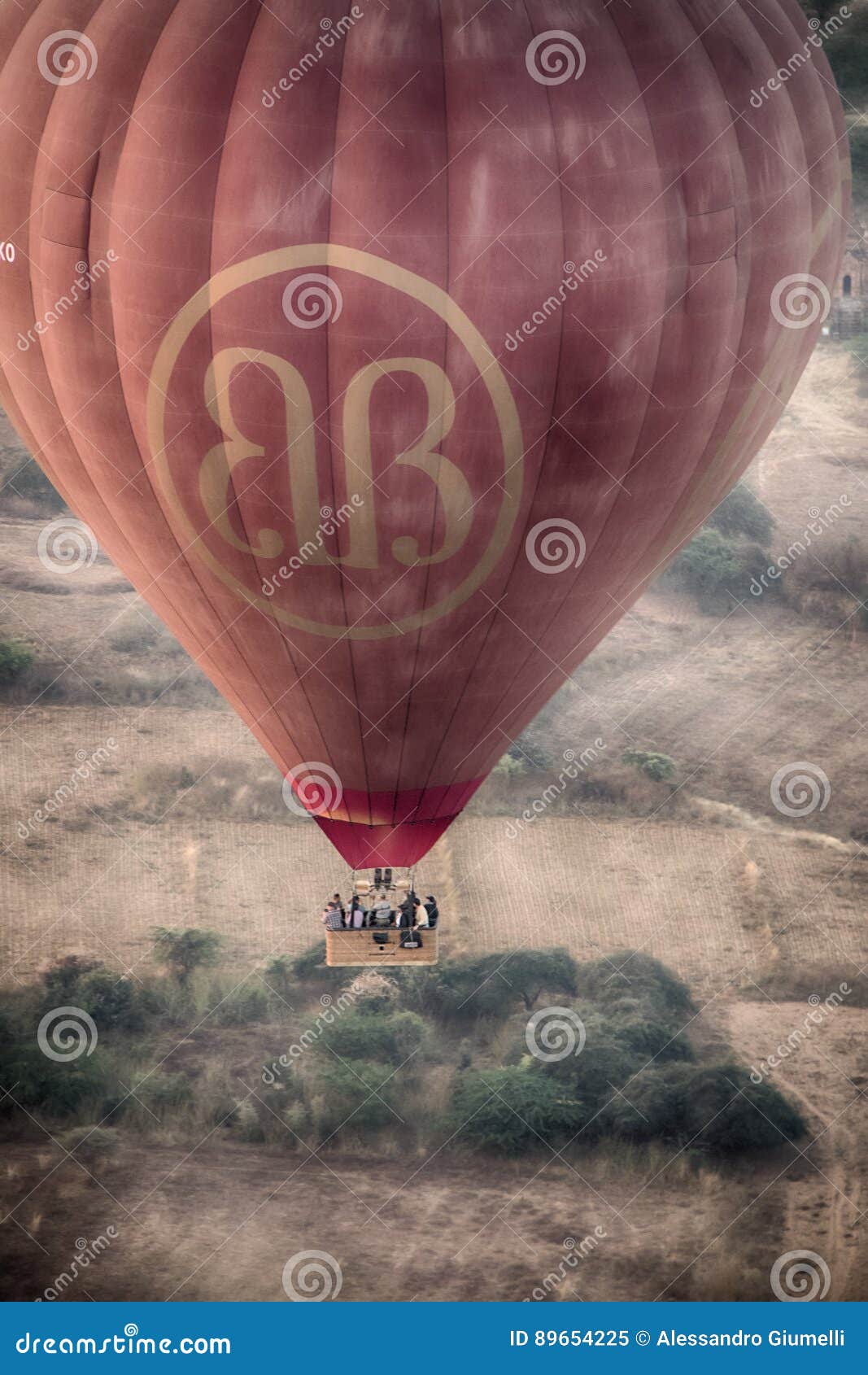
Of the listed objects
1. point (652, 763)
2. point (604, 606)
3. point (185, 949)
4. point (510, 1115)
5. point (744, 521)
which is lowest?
point (510, 1115)

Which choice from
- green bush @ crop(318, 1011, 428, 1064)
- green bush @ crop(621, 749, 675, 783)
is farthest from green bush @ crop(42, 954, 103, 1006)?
green bush @ crop(621, 749, 675, 783)

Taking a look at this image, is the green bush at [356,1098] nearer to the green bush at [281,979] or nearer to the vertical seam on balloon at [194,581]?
the green bush at [281,979]

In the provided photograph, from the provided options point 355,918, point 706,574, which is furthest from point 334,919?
point 706,574

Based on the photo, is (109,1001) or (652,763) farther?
(652,763)

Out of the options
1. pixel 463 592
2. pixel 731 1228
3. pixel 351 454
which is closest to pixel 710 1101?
pixel 731 1228

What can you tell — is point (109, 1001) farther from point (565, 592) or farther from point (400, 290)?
point (400, 290)

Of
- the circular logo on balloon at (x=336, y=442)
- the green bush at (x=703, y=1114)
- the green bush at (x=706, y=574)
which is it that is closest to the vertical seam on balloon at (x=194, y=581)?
the circular logo on balloon at (x=336, y=442)
